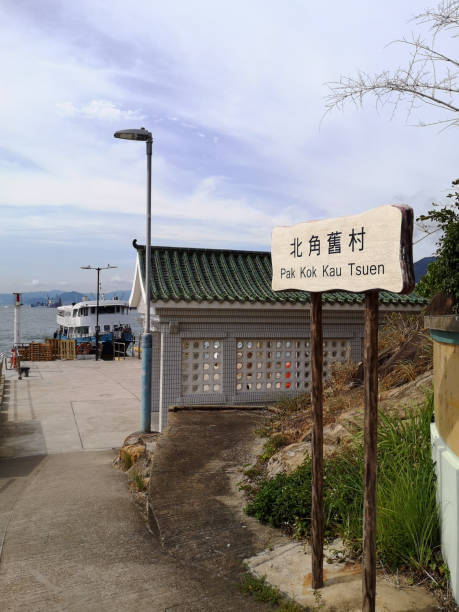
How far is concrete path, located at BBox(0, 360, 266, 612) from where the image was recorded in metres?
4.46

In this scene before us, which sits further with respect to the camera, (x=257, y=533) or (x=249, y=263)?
(x=249, y=263)

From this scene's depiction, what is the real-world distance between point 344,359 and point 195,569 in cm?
934

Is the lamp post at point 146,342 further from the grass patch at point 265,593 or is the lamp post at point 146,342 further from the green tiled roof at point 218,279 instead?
the grass patch at point 265,593

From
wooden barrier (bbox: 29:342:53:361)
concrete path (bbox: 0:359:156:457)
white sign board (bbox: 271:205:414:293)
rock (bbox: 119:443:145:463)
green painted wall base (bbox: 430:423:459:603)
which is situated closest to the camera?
white sign board (bbox: 271:205:414:293)

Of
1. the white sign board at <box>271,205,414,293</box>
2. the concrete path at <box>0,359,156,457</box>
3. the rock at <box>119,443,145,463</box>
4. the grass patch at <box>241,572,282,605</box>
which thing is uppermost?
the white sign board at <box>271,205,414,293</box>

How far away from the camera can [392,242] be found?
362 centimetres

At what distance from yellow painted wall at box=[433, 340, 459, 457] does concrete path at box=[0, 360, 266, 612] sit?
2.00 m

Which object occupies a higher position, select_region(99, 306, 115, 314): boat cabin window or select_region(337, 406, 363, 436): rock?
select_region(99, 306, 115, 314): boat cabin window

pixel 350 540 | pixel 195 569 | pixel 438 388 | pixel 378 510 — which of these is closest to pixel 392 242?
pixel 438 388

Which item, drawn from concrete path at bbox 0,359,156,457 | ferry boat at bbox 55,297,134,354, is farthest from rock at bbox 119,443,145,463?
ferry boat at bbox 55,297,134,354

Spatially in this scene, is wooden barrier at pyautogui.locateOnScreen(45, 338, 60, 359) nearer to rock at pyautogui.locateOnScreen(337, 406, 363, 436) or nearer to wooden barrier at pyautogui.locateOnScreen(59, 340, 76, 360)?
wooden barrier at pyautogui.locateOnScreen(59, 340, 76, 360)

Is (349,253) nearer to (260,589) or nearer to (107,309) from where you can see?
(260,589)

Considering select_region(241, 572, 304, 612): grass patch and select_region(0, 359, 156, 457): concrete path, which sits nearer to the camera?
select_region(241, 572, 304, 612): grass patch

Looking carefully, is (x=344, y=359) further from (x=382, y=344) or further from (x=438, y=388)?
(x=438, y=388)
